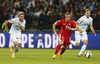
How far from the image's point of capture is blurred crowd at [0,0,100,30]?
18.3 meters

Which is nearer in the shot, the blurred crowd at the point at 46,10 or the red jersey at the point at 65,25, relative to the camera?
the red jersey at the point at 65,25

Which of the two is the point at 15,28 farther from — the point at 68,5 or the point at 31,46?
the point at 68,5

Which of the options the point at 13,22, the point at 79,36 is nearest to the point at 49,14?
the point at 79,36

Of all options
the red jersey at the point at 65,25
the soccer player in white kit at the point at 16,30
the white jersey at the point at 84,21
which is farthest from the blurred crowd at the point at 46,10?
the red jersey at the point at 65,25

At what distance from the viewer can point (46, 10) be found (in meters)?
19.4

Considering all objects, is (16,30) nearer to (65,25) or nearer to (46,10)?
(65,25)

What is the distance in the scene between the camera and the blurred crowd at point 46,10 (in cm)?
1833

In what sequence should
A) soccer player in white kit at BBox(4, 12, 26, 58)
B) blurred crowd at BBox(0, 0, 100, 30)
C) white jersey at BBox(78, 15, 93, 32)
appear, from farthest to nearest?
1. blurred crowd at BBox(0, 0, 100, 30)
2. white jersey at BBox(78, 15, 93, 32)
3. soccer player in white kit at BBox(4, 12, 26, 58)

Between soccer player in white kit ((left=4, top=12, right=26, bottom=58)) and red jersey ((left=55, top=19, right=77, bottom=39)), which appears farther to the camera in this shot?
soccer player in white kit ((left=4, top=12, right=26, bottom=58))

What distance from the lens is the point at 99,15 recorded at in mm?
17812

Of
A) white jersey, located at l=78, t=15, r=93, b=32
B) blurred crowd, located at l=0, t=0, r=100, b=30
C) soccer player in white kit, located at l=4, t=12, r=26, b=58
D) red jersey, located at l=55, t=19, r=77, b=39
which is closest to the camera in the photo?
red jersey, located at l=55, t=19, r=77, b=39

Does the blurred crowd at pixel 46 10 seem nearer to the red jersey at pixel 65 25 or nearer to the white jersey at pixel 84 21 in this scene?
the white jersey at pixel 84 21

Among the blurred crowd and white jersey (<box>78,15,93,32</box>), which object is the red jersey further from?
the blurred crowd

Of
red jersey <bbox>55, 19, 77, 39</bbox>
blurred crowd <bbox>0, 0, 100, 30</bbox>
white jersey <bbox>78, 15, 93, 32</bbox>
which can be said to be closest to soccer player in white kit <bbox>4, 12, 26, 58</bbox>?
red jersey <bbox>55, 19, 77, 39</bbox>
